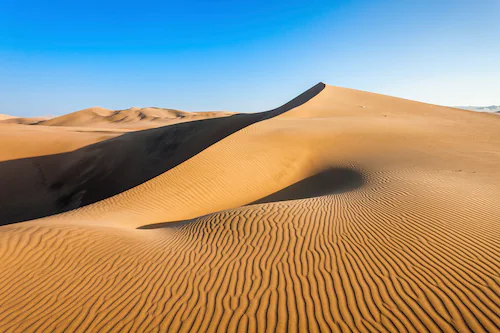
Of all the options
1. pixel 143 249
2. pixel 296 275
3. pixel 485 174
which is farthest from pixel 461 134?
pixel 143 249

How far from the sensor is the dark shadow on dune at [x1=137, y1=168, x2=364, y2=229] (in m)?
9.62

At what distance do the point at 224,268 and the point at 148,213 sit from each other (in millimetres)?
5059

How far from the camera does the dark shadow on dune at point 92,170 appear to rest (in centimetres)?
1399

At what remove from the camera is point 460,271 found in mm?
3760

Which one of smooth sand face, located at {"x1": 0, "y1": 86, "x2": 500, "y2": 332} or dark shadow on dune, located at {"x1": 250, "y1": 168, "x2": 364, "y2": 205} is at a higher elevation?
smooth sand face, located at {"x1": 0, "y1": 86, "x2": 500, "y2": 332}

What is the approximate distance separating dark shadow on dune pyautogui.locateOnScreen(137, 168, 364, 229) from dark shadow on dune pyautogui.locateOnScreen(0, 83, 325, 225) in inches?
277

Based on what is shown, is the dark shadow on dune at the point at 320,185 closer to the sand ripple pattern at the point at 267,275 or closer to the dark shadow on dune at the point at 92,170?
the sand ripple pattern at the point at 267,275

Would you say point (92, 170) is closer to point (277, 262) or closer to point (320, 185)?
point (320, 185)

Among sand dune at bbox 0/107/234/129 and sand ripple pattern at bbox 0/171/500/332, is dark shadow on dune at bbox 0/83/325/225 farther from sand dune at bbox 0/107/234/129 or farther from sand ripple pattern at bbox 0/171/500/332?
sand dune at bbox 0/107/234/129

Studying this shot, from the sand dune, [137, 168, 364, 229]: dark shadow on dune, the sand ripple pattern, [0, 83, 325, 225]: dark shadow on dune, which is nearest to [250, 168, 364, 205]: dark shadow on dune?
[137, 168, 364, 229]: dark shadow on dune

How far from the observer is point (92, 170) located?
17156 mm

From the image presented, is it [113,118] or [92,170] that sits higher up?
[113,118]

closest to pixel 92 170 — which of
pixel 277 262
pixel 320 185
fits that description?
pixel 320 185

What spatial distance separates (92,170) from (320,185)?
15013mm
